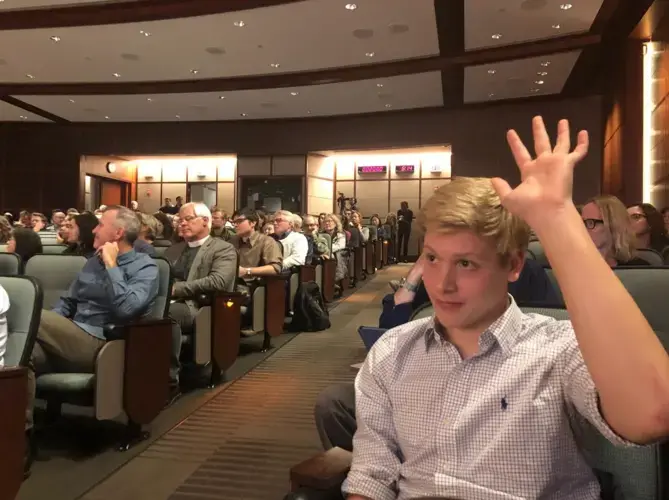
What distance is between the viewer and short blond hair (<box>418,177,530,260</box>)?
1.00 m

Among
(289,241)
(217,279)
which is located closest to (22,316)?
(217,279)

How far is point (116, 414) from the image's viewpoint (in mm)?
2695

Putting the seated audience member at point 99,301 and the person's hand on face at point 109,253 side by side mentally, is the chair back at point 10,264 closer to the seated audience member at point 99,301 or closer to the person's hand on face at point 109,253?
the seated audience member at point 99,301

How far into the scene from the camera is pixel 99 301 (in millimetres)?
2936

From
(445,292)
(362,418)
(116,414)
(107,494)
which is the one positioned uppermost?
(445,292)

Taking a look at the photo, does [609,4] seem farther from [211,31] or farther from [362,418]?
[362,418]

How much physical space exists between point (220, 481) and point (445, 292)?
181 centimetres

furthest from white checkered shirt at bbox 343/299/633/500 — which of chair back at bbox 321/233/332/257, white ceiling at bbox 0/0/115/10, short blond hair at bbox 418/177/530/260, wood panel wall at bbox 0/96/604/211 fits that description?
wood panel wall at bbox 0/96/604/211

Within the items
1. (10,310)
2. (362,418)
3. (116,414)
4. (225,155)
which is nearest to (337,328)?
(116,414)

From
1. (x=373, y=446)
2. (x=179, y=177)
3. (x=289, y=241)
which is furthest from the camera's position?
(x=179, y=177)

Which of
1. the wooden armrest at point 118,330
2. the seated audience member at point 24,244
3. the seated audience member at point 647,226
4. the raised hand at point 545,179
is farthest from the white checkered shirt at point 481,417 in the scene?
the seated audience member at point 24,244

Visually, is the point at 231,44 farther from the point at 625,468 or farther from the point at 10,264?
the point at 625,468

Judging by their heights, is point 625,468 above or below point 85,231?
below

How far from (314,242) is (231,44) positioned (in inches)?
151
